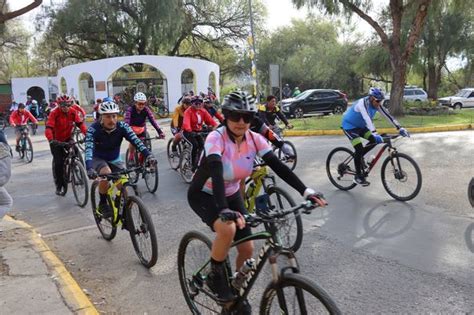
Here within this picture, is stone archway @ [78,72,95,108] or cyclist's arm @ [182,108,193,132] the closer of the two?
cyclist's arm @ [182,108,193,132]

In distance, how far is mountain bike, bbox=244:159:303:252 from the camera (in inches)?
208

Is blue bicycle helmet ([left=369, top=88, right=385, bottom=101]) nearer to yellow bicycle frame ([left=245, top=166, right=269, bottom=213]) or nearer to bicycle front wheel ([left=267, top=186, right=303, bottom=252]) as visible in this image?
yellow bicycle frame ([left=245, top=166, right=269, bottom=213])

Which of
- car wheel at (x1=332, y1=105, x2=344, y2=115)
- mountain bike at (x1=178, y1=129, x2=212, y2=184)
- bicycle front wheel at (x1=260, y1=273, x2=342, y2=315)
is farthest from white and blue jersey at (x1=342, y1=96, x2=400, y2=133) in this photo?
car wheel at (x1=332, y1=105, x2=344, y2=115)

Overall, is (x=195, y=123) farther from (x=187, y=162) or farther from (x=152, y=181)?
(x=152, y=181)

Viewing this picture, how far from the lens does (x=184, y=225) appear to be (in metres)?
6.88

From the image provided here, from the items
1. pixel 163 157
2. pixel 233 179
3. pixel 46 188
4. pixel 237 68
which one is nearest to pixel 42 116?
pixel 237 68

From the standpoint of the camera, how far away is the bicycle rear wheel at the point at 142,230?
512cm

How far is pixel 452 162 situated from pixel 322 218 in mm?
5116

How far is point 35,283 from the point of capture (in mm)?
4617

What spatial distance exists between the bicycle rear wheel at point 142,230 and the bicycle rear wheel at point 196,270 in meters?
1.11

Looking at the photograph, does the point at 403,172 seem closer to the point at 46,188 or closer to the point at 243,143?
the point at 243,143

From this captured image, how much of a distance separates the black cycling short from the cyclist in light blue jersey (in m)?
4.66

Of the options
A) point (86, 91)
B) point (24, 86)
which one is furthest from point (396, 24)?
point (24, 86)

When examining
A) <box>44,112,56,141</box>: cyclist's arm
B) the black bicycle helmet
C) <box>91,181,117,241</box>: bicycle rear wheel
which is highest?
the black bicycle helmet
